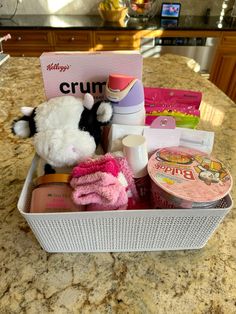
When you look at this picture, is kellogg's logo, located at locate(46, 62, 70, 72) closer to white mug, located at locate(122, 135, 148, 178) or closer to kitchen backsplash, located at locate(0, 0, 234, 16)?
white mug, located at locate(122, 135, 148, 178)

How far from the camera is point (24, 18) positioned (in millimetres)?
2465

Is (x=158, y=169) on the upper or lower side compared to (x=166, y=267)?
upper

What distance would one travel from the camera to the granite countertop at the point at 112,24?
2188 mm

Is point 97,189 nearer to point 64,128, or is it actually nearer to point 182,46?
point 64,128

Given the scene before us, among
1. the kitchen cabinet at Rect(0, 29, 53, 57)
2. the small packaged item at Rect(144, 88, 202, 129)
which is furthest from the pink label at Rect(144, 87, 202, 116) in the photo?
the kitchen cabinet at Rect(0, 29, 53, 57)

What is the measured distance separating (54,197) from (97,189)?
0.08 metres

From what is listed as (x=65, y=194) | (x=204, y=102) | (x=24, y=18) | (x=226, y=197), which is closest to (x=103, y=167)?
(x=65, y=194)

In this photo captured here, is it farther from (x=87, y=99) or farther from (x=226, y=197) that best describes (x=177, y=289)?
(x=87, y=99)

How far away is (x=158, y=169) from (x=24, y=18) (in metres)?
2.65

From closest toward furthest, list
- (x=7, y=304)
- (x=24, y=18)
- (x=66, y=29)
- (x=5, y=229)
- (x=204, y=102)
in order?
(x=7, y=304), (x=5, y=229), (x=204, y=102), (x=66, y=29), (x=24, y=18)

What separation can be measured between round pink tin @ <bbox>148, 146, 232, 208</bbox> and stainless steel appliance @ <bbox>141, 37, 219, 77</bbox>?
2.04 metres

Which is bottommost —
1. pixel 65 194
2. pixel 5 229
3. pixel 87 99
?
pixel 5 229

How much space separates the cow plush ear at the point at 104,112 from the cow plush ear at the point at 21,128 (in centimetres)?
14

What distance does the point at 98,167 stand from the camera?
0.40 meters
